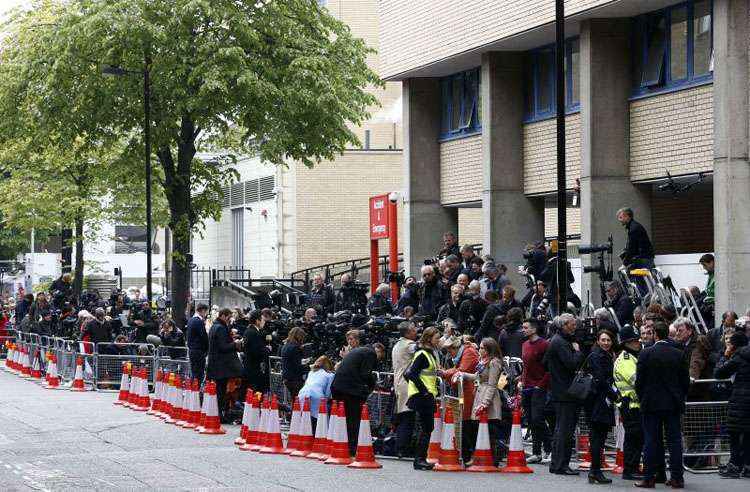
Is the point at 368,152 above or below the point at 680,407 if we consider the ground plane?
above

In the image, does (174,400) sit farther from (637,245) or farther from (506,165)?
(506,165)

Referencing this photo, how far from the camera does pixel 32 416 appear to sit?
25.8m

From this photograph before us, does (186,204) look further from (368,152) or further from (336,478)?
(336,478)

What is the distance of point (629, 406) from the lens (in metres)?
17.4

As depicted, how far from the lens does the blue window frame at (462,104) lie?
3500 cm

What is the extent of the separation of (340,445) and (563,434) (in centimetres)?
288

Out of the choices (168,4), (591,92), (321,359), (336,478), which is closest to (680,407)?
(336,478)

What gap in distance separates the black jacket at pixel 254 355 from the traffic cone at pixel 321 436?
4.45m

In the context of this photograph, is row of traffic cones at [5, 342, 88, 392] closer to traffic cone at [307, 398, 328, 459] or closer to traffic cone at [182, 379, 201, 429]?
traffic cone at [182, 379, 201, 429]

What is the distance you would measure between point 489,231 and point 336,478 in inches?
623

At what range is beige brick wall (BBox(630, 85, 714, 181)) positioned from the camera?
25656 millimetres

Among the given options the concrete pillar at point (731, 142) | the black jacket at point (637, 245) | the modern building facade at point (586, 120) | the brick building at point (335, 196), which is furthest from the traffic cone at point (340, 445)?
the brick building at point (335, 196)

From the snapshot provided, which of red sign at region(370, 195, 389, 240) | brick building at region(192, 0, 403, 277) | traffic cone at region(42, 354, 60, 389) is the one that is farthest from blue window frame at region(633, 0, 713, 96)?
brick building at region(192, 0, 403, 277)

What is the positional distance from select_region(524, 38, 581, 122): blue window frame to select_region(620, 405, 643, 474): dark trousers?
44.7ft
